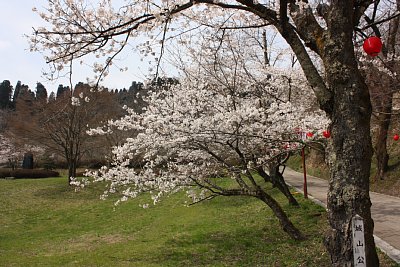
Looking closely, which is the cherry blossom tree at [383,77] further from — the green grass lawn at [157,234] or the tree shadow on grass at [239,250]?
the tree shadow on grass at [239,250]

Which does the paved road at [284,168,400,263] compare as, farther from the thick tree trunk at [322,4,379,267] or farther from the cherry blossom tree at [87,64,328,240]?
the thick tree trunk at [322,4,379,267]

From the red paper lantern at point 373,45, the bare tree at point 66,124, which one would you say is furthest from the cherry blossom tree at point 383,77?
the bare tree at point 66,124

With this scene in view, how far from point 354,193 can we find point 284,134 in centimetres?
541

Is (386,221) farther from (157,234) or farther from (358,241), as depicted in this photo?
(157,234)

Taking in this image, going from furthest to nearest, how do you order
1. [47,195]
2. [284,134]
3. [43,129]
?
[43,129] < [47,195] < [284,134]

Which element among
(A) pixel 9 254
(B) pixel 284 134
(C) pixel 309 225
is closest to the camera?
(B) pixel 284 134

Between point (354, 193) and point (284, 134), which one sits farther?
point (284, 134)

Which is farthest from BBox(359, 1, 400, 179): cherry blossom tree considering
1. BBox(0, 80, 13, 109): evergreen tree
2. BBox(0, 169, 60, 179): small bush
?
BBox(0, 80, 13, 109): evergreen tree

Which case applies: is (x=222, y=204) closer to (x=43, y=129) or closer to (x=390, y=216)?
(x=390, y=216)

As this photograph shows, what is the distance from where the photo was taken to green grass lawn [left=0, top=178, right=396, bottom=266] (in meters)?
7.96

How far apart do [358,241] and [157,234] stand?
29.3ft

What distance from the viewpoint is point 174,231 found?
1129 cm

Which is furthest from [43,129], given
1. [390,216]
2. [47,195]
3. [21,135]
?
[390,216]

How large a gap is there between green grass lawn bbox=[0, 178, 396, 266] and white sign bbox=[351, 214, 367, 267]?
12.2 feet
